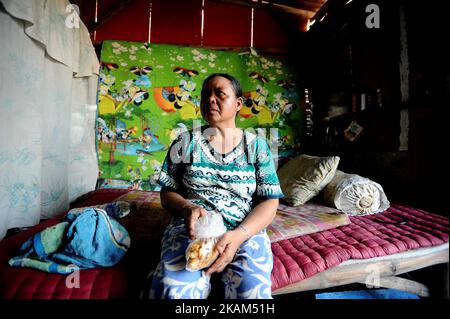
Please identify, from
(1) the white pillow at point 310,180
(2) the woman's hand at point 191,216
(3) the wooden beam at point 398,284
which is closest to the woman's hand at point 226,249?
(2) the woman's hand at point 191,216

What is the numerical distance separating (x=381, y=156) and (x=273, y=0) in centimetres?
234

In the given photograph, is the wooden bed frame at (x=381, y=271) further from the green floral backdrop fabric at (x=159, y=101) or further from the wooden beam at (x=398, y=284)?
the green floral backdrop fabric at (x=159, y=101)

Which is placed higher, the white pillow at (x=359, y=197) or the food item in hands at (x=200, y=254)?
the white pillow at (x=359, y=197)

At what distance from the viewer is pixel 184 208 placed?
97cm

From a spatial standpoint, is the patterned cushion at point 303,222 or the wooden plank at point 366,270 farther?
the patterned cushion at point 303,222

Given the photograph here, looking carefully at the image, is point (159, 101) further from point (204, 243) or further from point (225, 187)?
point (204, 243)

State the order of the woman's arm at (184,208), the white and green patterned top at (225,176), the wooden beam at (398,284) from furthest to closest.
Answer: the wooden beam at (398,284) → the white and green patterned top at (225,176) → the woman's arm at (184,208)

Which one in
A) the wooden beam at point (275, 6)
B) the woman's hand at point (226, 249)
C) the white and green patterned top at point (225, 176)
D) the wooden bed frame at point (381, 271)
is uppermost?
the wooden beam at point (275, 6)

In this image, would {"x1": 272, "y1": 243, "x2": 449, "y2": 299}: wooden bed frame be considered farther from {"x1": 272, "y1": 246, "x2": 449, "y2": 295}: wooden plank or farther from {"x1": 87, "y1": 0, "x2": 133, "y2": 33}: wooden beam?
{"x1": 87, "y1": 0, "x2": 133, "y2": 33}: wooden beam

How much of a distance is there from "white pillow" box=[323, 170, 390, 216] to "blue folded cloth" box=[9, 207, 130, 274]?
1.43 m

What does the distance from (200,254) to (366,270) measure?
34.4 inches

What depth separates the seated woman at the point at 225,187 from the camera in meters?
0.85

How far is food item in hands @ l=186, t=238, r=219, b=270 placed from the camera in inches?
30.2

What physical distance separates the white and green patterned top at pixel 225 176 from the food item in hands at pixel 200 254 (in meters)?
0.22
